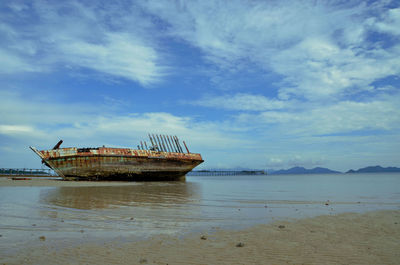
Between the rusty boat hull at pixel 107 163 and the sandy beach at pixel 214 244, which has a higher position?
the rusty boat hull at pixel 107 163

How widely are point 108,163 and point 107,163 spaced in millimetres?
107

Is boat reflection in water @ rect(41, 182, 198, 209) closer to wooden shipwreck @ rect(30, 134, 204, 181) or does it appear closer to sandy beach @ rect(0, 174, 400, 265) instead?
sandy beach @ rect(0, 174, 400, 265)

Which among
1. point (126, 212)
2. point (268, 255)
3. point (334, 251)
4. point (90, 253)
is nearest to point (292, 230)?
point (334, 251)

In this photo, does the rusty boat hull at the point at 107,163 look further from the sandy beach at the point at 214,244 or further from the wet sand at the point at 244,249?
the wet sand at the point at 244,249

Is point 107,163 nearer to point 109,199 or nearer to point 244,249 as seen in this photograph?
point 109,199

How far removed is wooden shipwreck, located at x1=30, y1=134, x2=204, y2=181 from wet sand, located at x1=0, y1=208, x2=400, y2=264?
80.4 ft

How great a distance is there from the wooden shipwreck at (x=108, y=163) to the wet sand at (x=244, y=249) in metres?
24.5

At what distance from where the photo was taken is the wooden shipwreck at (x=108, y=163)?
27.5m

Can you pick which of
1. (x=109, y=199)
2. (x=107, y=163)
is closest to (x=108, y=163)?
(x=107, y=163)

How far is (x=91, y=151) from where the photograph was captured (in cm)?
2794

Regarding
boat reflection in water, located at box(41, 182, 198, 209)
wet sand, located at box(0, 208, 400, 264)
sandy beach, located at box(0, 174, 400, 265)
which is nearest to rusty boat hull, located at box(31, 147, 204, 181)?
boat reflection in water, located at box(41, 182, 198, 209)

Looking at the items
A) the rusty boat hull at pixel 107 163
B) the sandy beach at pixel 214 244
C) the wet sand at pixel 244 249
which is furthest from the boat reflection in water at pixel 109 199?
the rusty boat hull at pixel 107 163

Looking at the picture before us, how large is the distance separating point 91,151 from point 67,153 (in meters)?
2.39

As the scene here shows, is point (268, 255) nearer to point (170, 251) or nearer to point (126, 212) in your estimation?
point (170, 251)
